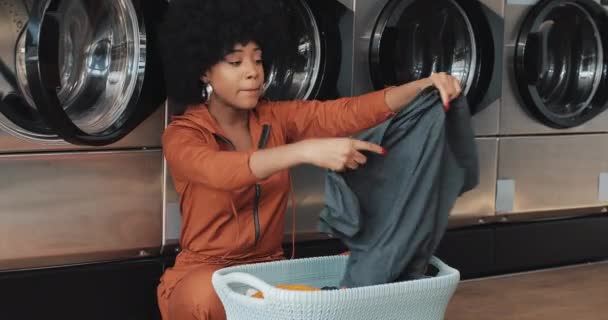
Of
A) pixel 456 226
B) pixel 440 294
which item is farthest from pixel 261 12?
pixel 456 226

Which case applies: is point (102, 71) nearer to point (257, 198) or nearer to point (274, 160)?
point (257, 198)

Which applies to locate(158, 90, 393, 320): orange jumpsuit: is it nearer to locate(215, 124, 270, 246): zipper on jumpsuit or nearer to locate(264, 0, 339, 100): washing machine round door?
locate(215, 124, 270, 246): zipper on jumpsuit

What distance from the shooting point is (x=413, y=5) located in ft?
8.86

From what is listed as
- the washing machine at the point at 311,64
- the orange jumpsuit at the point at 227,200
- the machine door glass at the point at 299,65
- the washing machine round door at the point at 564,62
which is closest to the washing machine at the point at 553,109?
the washing machine round door at the point at 564,62

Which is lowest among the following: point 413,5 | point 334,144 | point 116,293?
point 116,293

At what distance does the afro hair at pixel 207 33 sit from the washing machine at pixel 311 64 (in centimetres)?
40

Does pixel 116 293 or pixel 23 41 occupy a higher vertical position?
pixel 23 41

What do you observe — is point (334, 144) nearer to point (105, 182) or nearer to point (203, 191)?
point (203, 191)

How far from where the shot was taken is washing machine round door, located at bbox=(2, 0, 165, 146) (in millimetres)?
2072

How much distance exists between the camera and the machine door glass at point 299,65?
2.51 m

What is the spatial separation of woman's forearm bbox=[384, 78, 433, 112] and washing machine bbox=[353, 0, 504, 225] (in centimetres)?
63

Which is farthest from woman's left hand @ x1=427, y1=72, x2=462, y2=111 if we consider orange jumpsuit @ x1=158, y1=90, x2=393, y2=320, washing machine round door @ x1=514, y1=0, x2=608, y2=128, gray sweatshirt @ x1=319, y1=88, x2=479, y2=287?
washing machine round door @ x1=514, y1=0, x2=608, y2=128

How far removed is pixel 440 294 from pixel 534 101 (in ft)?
4.79

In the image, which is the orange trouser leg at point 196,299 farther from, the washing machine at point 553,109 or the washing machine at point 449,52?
the washing machine at point 553,109
